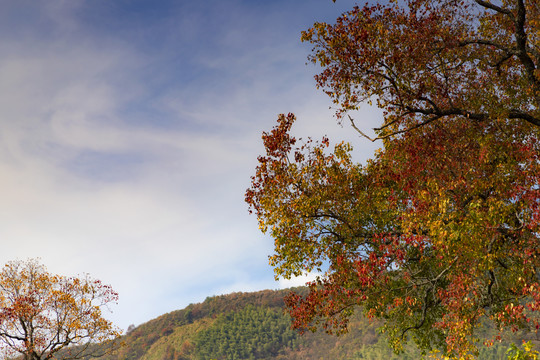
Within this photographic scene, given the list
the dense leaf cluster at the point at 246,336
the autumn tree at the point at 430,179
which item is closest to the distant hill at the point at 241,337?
the dense leaf cluster at the point at 246,336

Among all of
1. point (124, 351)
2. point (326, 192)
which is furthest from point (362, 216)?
point (124, 351)

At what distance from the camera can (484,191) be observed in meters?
14.3

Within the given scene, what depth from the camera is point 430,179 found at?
14.2 m

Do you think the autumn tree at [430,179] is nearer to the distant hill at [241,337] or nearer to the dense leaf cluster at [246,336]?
the distant hill at [241,337]

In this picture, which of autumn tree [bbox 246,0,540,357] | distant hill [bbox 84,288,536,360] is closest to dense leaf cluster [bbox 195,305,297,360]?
distant hill [bbox 84,288,536,360]

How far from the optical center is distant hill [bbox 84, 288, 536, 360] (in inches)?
4028

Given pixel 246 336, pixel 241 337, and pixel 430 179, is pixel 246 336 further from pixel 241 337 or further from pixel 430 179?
pixel 430 179

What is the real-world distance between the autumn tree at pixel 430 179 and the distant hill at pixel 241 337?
83.0 m

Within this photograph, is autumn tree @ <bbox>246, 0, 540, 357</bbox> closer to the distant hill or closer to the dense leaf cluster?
the distant hill

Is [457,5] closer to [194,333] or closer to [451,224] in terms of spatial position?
[451,224]

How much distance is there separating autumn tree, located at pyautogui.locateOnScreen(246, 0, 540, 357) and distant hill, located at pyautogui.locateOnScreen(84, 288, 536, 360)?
83.0 meters

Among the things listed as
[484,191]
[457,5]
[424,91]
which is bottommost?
[484,191]

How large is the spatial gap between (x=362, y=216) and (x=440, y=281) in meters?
4.60

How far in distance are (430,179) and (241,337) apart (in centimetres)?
10820
